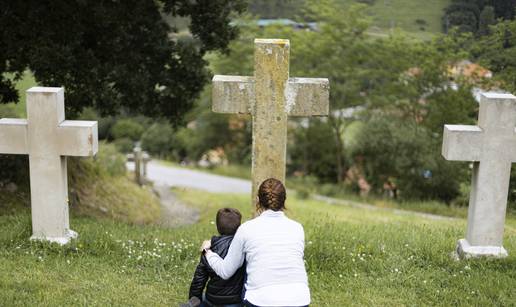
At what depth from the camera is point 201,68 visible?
38.0ft

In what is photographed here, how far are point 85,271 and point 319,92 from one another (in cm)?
298

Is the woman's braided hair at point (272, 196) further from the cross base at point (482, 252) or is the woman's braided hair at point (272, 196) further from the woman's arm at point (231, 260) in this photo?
the cross base at point (482, 252)

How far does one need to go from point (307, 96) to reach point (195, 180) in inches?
1046

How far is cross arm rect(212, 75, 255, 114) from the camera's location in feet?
21.3

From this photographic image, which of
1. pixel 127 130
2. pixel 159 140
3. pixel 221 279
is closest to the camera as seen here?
pixel 221 279

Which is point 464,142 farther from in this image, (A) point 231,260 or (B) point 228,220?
(A) point 231,260

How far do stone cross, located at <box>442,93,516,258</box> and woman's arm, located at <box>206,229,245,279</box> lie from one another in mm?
3130

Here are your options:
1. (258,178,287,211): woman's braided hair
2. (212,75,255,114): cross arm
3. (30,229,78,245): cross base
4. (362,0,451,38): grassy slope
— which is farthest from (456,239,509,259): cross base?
(362,0,451,38): grassy slope

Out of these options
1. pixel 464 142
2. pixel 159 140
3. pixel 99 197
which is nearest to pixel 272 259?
pixel 464 142

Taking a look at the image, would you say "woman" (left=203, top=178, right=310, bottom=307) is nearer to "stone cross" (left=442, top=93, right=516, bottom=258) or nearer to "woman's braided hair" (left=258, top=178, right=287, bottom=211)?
"woman's braided hair" (left=258, top=178, right=287, bottom=211)

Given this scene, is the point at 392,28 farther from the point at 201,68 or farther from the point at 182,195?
the point at 201,68

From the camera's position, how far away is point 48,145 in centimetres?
669

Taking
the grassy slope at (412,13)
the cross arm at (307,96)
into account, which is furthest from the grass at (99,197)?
the grassy slope at (412,13)

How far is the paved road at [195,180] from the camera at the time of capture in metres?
30.3
